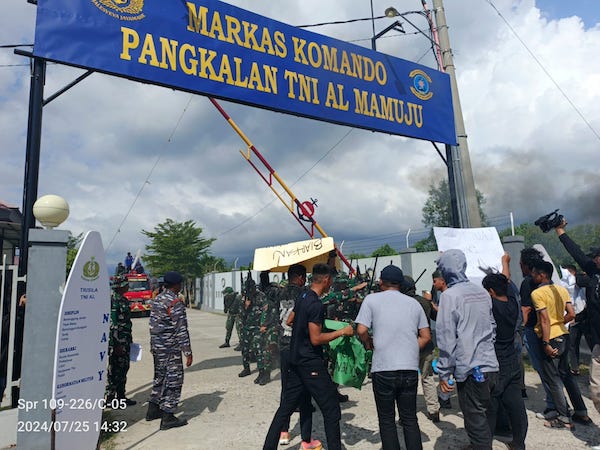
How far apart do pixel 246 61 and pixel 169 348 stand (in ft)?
14.8

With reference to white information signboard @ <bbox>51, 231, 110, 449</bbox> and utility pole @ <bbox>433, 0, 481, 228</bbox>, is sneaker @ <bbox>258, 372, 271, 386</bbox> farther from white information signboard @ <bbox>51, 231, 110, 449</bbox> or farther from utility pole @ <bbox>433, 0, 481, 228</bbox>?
utility pole @ <bbox>433, 0, 481, 228</bbox>

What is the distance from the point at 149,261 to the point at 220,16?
30.8 metres

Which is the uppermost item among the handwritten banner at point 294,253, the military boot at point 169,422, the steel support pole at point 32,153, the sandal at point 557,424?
the steel support pole at point 32,153

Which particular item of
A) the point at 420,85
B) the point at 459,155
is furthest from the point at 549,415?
the point at 420,85

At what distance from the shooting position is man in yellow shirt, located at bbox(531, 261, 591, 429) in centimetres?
423

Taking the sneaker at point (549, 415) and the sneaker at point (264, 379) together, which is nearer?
the sneaker at point (549, 415)

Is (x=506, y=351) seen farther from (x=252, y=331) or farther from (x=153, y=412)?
(x=252, y=331)

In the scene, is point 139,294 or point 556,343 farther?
point 139,294

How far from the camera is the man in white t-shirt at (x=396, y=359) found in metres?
3.05

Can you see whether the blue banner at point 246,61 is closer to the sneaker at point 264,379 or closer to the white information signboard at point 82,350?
the white information signboard at point 82,350

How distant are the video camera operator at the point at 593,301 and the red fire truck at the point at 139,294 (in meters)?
20.3

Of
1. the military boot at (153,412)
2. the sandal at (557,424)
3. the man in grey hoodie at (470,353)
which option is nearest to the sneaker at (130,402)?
the military boot at (153,412)

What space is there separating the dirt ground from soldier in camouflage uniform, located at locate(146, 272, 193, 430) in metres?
A: 0.29

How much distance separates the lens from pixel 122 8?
5461mm
